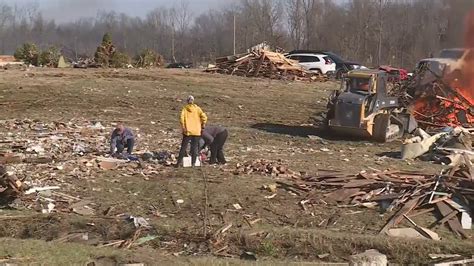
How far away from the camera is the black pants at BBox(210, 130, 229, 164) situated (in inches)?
551

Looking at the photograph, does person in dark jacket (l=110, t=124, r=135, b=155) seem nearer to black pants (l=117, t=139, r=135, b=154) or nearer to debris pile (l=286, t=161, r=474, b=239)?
black pants (l=117, t=139, r=135, b=154)

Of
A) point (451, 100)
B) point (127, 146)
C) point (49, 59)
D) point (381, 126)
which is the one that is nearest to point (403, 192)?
point (127, 146)

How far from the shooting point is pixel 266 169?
13312mm

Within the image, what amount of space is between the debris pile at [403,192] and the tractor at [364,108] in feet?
16.9

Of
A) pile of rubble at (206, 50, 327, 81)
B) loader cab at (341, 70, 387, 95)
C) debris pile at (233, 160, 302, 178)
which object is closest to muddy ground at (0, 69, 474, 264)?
debris pile at (233, 160, 302, 178)

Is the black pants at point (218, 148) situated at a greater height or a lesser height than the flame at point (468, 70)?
lesser

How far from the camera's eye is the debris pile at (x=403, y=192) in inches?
419

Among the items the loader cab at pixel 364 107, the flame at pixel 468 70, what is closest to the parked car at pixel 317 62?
the flame at pixel 468 70

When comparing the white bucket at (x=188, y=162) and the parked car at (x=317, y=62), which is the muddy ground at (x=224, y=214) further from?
the parked car at (x=317, y=62)

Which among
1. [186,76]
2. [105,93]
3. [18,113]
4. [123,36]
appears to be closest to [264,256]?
[18,113]

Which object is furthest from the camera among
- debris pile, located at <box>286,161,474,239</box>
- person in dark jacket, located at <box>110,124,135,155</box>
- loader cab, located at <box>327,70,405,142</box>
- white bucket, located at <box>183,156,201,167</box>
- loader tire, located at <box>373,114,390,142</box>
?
loader tire, located at <box>373,114,390,142</box>

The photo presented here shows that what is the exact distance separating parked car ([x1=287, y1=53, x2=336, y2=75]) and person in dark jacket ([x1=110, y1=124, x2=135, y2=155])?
76.0 ft

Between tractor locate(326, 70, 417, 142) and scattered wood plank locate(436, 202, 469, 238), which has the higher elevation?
tractor locate(326, 70, 417, 142)

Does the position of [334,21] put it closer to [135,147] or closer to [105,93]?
[105,93]
